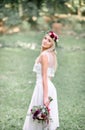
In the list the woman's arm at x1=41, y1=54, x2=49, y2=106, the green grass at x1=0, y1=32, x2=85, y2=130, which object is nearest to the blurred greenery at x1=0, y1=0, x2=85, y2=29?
the green grass at x1=0, y1=32, x2=85, y2=130

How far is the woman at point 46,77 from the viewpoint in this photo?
530 centimetres

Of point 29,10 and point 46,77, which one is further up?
point 46,77

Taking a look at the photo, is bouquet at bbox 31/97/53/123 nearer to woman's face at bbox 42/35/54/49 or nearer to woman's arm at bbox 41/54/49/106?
woman's arm at bbox 41/54/49/106

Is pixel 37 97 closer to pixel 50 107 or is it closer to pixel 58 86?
pixel 50 107

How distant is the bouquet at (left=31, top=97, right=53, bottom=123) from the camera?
526 centimetres

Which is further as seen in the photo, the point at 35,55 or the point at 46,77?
the point at 35,55

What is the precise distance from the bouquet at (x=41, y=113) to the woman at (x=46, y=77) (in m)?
0.06

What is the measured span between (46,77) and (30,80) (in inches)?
205

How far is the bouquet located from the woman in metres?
0.06

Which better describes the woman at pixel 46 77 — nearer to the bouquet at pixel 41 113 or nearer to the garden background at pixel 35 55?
the bouquet at pixel 41 113

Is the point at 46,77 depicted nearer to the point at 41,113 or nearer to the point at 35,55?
the point at 41,113

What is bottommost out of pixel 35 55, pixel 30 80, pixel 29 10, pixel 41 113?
pixel 35 55

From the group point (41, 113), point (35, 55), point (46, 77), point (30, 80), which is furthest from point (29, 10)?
point (41, 113)

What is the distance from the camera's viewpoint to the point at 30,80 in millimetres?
10484
